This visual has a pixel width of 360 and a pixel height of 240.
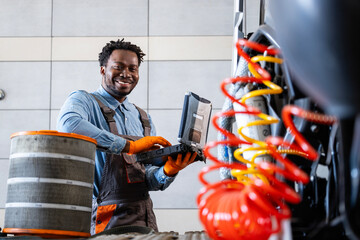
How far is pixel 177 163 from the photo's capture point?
2.50 metres

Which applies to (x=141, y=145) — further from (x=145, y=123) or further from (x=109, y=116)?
(x=145, y=123)

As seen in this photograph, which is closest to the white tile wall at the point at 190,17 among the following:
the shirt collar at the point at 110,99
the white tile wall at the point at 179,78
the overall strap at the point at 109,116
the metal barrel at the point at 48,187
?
the white tile wall at the point at 179,78

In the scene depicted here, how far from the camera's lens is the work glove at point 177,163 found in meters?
2.45

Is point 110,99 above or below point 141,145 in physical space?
above

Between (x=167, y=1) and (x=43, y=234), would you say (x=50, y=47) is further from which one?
(x=43, y=234)

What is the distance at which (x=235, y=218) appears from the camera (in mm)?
703

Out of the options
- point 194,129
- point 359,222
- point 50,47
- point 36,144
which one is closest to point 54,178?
point 36,144

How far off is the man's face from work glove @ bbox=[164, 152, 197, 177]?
0.60m

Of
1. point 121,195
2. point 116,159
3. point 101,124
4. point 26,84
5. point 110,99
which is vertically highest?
point 26,84

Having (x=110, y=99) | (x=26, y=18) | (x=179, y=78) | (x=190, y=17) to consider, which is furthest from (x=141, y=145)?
(x=26, y=18)

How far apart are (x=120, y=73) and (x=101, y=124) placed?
0.38 m

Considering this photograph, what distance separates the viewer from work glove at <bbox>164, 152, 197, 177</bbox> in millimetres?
2451

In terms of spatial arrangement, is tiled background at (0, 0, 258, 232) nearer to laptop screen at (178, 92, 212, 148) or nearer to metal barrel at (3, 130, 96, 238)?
laptop screen at (178, 92, 212, 148)

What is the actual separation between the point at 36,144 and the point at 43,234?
292mm
